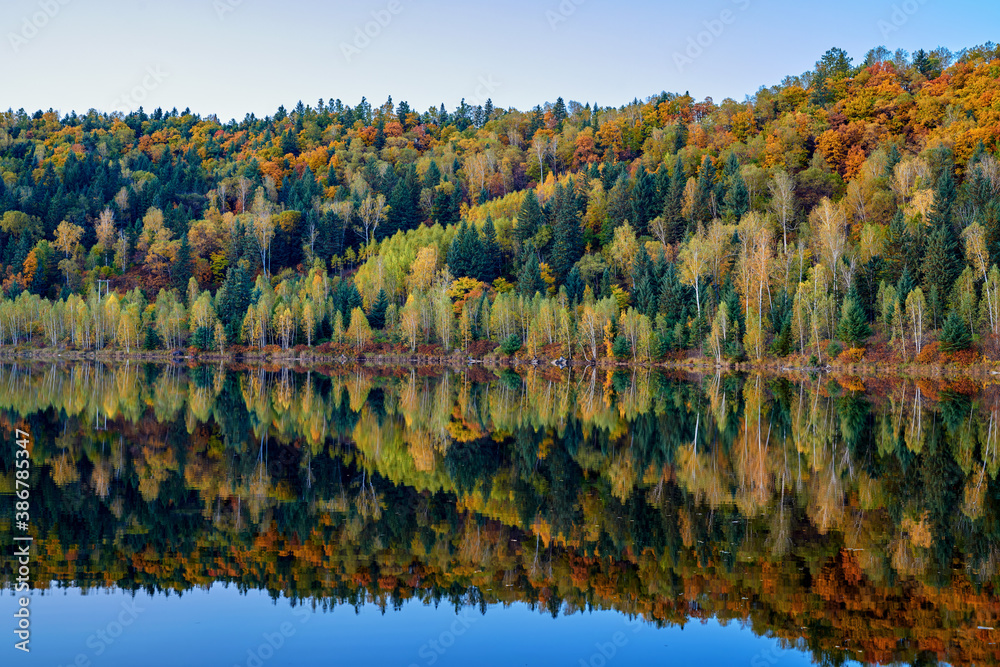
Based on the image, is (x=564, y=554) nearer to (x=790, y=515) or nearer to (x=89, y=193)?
(x=790, y=515)

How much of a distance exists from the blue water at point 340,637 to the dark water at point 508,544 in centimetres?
→ 4

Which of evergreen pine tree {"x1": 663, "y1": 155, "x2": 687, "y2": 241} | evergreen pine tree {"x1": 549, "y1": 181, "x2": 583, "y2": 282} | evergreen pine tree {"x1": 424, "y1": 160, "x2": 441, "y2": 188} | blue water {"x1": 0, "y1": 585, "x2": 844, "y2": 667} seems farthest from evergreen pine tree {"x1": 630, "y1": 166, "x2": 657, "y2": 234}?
blue water {"x1": 0, "y1": 585, "x2": 844, "y2": 667}

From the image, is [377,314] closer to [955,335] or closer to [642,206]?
[642,206]

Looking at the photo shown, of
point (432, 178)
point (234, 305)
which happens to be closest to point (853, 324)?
point (234, 305)

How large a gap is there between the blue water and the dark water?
1.6 inches

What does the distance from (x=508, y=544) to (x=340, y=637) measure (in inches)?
172

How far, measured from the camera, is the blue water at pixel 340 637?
1038 cm

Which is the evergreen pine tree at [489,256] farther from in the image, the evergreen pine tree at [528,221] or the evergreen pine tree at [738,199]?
the evergreen pine tree at [738,199]

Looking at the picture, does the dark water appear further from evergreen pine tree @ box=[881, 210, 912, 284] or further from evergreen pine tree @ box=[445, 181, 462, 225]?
evergreen pine tree @ box=[445, 181, 462, 225]

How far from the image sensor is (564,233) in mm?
106562

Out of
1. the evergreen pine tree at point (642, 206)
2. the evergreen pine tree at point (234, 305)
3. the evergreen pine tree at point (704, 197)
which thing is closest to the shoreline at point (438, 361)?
the evergreen pine tree at point (234, 305)

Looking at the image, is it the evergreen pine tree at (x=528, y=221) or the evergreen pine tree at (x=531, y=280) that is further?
the evergreen pine tree at (x=528, y=221)

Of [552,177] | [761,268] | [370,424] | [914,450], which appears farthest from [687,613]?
[552,177]

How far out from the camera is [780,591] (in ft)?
39.9
